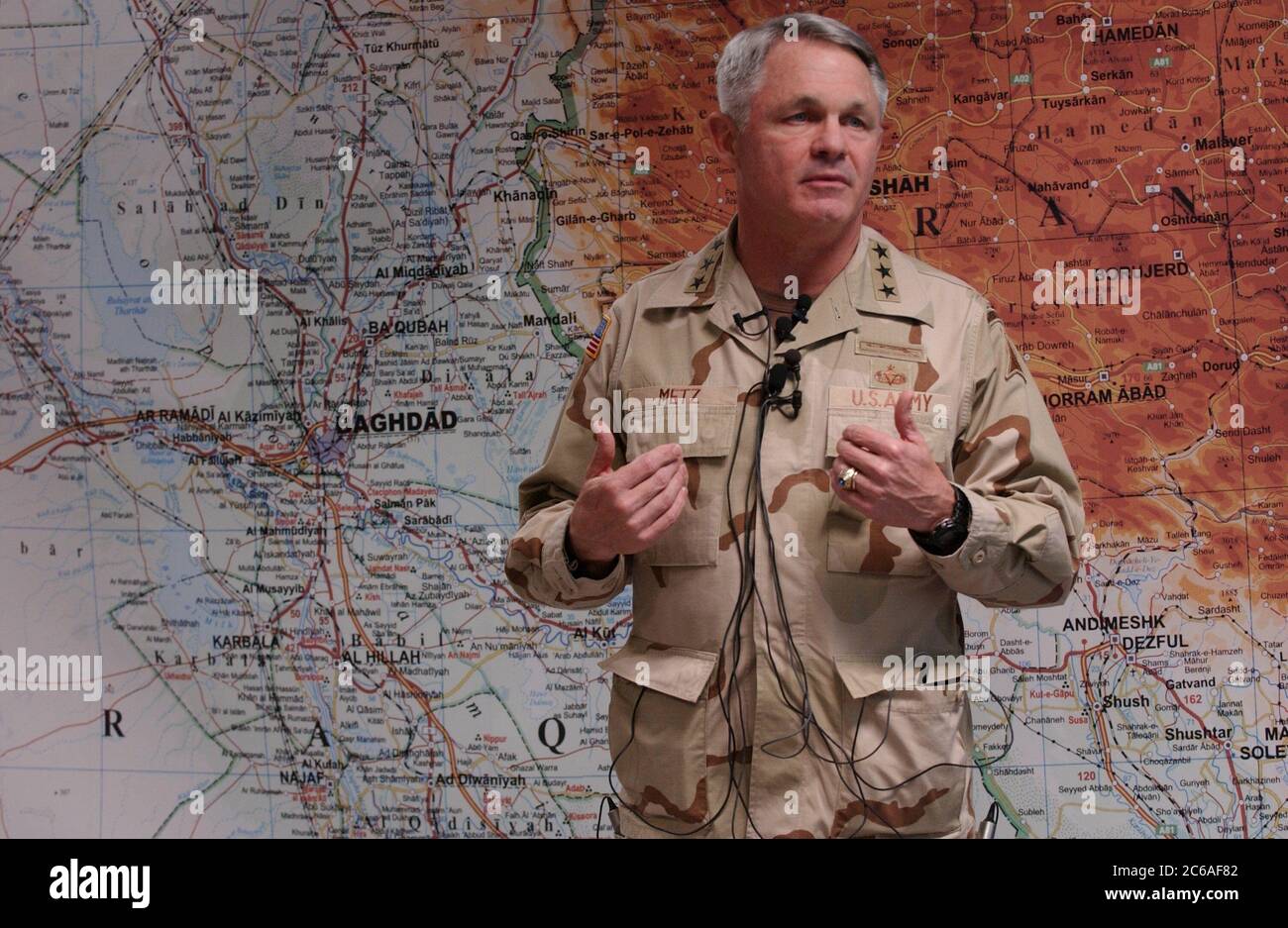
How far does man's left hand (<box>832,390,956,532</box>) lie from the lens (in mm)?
1474

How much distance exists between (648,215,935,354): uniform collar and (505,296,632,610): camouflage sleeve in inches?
4.7

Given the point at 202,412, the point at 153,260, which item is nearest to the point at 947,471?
the point at 202,412

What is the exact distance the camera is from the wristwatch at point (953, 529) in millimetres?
1498

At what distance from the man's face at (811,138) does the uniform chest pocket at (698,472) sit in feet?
0.97

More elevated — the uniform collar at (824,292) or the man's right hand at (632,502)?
the uniform collar at (824,292)

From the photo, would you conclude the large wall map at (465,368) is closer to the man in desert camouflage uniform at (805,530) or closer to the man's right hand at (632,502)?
the man in desert camouflage uniform at (805,530)

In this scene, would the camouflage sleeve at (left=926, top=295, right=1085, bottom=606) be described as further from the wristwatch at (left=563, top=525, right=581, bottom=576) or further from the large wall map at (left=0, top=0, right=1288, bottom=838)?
the large wall map at (left=0, top=0, right=1288, bottom=838)

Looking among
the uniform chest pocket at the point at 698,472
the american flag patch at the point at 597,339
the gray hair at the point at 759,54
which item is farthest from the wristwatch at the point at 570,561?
the gray hair at the point at 759,54

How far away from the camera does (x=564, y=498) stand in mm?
1819

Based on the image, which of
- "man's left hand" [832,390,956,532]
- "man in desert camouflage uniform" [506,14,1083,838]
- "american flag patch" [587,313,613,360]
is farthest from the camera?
"american flag patch" [587,313,613,360]

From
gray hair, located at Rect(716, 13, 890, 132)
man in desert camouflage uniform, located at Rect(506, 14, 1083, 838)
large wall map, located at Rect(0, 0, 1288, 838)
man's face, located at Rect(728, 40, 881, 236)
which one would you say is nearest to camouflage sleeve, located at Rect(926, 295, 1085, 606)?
man in desert camouflage uniform, located at Rect(506, 14, 1083, 838)

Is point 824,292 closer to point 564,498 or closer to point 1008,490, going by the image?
point 1008,490

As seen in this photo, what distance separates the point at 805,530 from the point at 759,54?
27.1 inches
